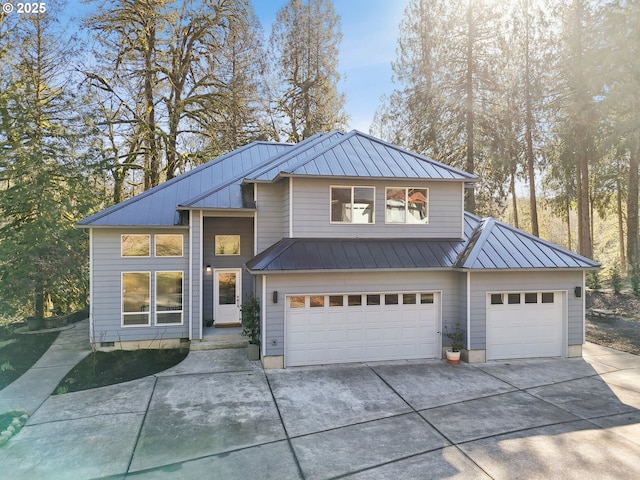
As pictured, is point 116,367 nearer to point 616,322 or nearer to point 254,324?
point 254,324

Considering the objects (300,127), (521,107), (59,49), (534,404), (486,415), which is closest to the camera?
(486,415)

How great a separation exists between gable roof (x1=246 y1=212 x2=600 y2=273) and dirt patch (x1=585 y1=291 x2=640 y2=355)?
3.25 m

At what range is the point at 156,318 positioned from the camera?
11062 mm

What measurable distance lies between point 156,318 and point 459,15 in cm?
1864

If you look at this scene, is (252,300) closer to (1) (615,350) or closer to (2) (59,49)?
(1) (615,350)

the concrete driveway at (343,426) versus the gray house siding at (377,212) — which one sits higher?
the gray house siding at (377,212)

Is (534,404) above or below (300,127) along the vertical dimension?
below

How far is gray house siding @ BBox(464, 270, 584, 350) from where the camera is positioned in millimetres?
9656

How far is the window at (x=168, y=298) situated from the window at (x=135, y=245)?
2.57 feet

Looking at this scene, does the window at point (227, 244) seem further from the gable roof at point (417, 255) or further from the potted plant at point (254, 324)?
the potted plant at point (254, 324)

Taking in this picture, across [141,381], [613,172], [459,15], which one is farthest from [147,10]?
[613,172]

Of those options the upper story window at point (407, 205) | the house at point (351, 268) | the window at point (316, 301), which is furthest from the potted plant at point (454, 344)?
the window at point (316, 301)

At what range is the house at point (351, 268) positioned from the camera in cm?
948

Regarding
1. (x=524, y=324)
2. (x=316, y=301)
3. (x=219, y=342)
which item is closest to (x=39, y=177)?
(x=219, y=342)
